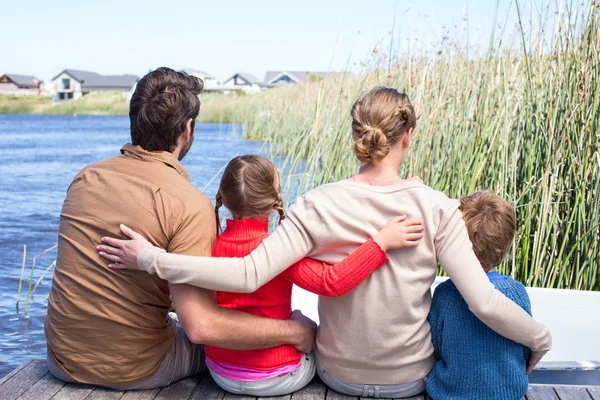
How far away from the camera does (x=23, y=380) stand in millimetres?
1922

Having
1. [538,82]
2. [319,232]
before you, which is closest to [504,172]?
[538,82]

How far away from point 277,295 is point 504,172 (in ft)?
5.50

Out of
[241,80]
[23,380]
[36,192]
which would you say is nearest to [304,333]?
[23,380]

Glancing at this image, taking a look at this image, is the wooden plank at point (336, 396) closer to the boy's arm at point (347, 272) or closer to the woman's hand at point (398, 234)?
the boy's arm at point (347, 272)

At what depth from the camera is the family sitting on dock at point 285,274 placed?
161cm

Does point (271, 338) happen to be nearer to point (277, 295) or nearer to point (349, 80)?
point (277, 295)

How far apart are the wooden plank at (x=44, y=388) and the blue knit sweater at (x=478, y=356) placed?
945mm

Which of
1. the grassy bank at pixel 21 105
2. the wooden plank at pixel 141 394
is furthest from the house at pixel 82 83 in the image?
the wooden plank at pixel 141 394

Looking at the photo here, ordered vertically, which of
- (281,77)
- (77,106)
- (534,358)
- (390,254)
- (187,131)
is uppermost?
(187,131)

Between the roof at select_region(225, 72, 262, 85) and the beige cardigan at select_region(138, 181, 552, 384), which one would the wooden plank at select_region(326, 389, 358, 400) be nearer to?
the beige cardigan at select_region(138, 181, 552, 384)

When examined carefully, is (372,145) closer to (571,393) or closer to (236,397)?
(236,397)

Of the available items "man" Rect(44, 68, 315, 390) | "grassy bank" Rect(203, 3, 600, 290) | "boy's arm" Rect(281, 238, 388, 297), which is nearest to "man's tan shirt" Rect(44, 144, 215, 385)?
"man" Rect(44, 68, 315, 390)

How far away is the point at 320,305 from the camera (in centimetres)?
178

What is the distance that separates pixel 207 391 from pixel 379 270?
1.82ft
